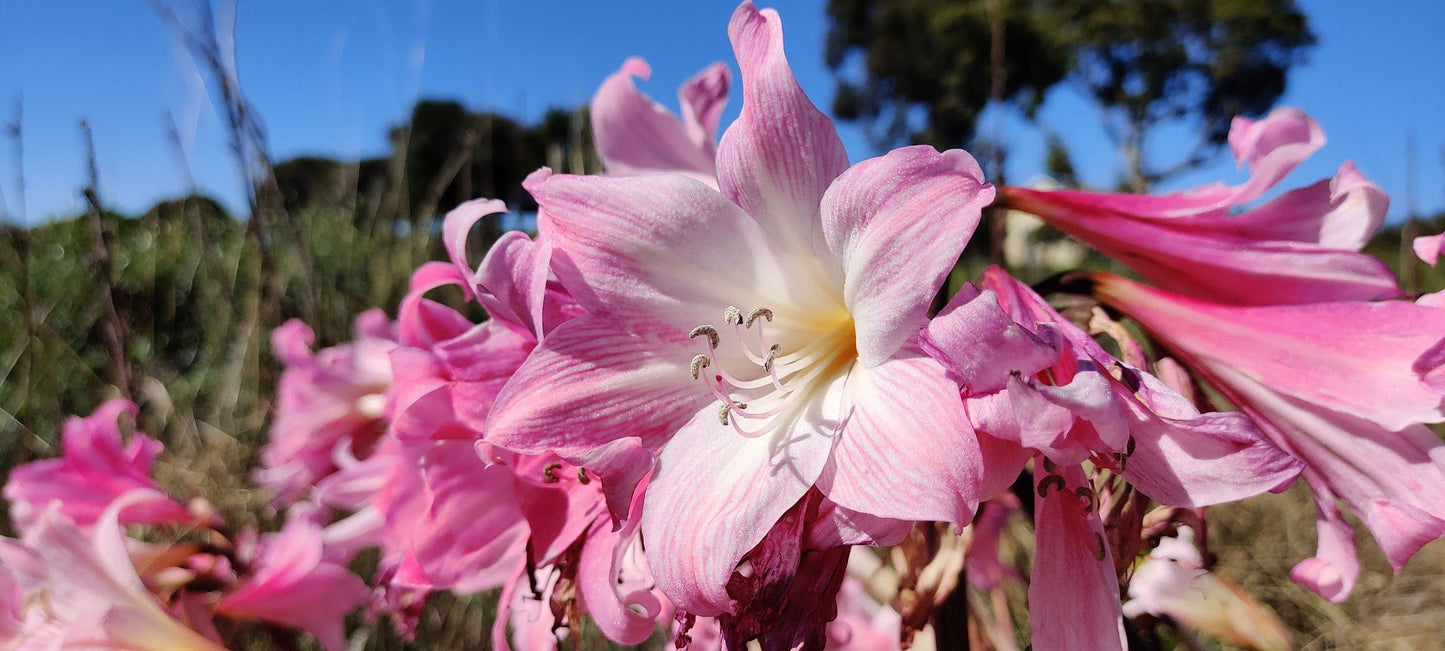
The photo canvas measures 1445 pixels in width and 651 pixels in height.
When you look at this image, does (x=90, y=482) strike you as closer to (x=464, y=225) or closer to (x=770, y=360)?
(x=464, y=225)

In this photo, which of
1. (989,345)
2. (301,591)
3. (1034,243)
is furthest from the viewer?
(1034,243)

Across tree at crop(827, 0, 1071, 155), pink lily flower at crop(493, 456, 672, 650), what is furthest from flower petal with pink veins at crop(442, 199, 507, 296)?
tree at crop(827, 0, 1071, 155)

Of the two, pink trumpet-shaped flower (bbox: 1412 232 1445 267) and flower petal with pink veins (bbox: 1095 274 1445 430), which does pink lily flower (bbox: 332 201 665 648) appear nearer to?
flower petal with pink veins (bbox: 1095 274 1445 430)

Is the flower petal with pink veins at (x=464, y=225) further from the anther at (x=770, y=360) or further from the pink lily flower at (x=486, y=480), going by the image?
the anther at (x=770, y=360)

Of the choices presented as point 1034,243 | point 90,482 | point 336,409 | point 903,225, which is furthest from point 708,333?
point 1034,243

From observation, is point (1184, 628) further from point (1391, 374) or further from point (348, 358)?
point (348, 358)

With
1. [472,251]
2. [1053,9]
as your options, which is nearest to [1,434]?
[472,251]
